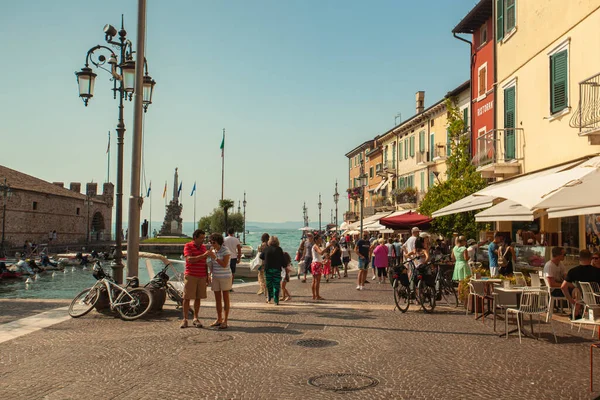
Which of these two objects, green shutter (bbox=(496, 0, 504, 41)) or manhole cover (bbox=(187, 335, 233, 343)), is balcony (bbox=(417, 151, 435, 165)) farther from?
manhole cover (bbox=(187, 335, 233, 343))

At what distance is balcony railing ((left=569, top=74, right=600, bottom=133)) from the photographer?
12064mm

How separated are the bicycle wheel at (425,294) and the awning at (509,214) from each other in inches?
103

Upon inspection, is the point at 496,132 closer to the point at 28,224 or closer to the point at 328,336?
the point at 328,336

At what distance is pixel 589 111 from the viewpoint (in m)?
12.7

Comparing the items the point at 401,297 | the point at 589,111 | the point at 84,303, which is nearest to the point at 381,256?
the point at 401,297

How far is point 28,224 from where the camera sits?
54969 millimetres

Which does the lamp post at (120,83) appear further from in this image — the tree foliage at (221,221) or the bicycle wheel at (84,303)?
the tree foliage at (221,221)

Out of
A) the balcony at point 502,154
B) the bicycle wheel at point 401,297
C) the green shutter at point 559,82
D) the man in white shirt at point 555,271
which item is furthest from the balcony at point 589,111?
the bicycle wheel at point 401,297

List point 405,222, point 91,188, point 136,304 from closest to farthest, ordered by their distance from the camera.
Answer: point 136,304, point 405,222, point 91,188

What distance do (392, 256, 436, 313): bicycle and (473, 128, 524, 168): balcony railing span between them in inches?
284

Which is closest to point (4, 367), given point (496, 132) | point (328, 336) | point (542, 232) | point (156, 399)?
point (156, 399)

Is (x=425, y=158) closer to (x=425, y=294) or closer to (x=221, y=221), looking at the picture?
(x=425, y=294)

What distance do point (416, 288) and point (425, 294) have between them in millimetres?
223

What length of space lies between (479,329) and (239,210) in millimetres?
90146
